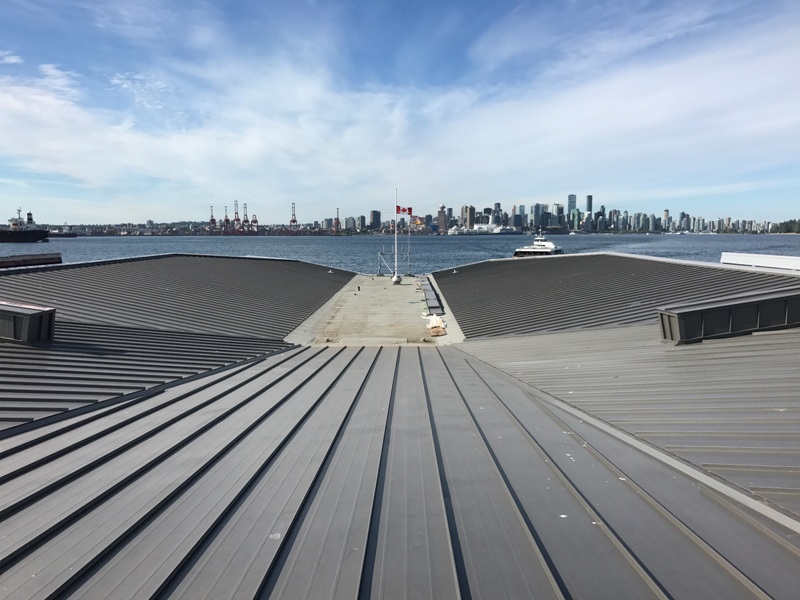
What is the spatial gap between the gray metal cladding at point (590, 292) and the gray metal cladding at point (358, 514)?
→ 12465 millimetres

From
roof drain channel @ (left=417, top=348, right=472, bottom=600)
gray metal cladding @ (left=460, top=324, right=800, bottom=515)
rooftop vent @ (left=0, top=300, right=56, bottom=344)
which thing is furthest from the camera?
rooftop vent @ (left=0, top=300, right=56, bottom=344)

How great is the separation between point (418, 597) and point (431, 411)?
5765mm

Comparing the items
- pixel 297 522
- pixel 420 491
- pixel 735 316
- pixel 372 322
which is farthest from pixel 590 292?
pixel 297 522

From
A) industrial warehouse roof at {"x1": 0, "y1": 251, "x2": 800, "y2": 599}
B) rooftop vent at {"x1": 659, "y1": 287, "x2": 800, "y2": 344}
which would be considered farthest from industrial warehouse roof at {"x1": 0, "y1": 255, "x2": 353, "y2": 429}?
rooftop vent at {"x1": 659, "y1": 287, "x2": 800, "y2": 344}

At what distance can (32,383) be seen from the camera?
9867 mm

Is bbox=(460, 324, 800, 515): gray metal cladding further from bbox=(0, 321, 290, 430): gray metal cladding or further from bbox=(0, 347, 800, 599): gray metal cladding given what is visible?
bbox=(0, 321, 290, 430): gray metal cladding

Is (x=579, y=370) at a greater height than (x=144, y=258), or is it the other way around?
(x=144, y=258)

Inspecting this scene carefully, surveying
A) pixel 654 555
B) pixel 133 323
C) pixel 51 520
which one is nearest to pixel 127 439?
pixel 51 520

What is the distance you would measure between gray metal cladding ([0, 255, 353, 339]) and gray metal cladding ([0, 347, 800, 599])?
10.4 metres

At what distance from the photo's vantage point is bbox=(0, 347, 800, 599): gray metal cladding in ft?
15.2

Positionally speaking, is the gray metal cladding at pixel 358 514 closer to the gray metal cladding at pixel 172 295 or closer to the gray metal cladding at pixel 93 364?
the gray metal cladding at pixel 93 364

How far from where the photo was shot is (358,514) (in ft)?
19.2

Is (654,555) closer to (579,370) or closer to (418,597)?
(418,597)

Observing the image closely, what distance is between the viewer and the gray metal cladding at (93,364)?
30.0 feet
